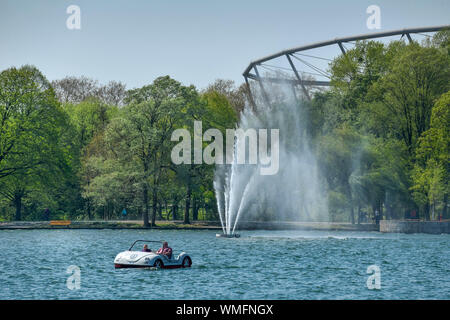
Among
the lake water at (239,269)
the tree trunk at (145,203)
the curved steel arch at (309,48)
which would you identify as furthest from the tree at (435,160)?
the tree trunk at (145,203)

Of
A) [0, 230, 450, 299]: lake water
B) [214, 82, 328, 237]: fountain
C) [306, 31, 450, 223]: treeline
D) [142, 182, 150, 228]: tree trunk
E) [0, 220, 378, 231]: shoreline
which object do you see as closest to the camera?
[0, 230, 450, 299]: lake water

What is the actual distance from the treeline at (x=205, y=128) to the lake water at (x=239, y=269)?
46.9 feet

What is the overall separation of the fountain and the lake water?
1633cm

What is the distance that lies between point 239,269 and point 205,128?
45949 millimetres

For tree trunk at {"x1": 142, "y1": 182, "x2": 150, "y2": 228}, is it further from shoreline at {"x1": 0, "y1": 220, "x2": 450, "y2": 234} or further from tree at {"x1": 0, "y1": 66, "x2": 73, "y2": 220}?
tree at {"x1": 0, "y1": 66, "x2": 73, "y2": 220}

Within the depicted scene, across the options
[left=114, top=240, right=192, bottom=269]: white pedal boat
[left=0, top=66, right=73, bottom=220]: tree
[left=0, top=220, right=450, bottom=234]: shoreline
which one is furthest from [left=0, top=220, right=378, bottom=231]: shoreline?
[left=114, top=240, right=192, bottom=269]: white pedal boat

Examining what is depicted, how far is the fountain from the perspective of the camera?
277 ft

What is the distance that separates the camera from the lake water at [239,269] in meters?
33.6

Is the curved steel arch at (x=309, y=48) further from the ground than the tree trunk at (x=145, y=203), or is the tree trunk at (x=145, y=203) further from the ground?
the curved steel arch at (x=309, y=48)

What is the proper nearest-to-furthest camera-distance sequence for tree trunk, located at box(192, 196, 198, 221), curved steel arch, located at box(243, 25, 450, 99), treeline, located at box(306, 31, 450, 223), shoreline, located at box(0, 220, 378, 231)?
treeline, located at box(306, 31, 450, 223), shoreline, located at box(0, 220, 378, 231), tree trunk, located at box(192, 196, 198, 221), curved steel arch, located at box(243, 25, 450, 99)

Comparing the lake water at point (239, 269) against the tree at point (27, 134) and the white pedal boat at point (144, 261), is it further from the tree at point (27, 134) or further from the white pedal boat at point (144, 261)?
the tree at point (27, 134)

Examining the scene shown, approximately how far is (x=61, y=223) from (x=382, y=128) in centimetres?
3783

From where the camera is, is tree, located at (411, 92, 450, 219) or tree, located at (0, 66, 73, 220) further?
tree, located at (0, 66, 73, 220)

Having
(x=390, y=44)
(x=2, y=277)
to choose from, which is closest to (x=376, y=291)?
(x=2, y=277)
